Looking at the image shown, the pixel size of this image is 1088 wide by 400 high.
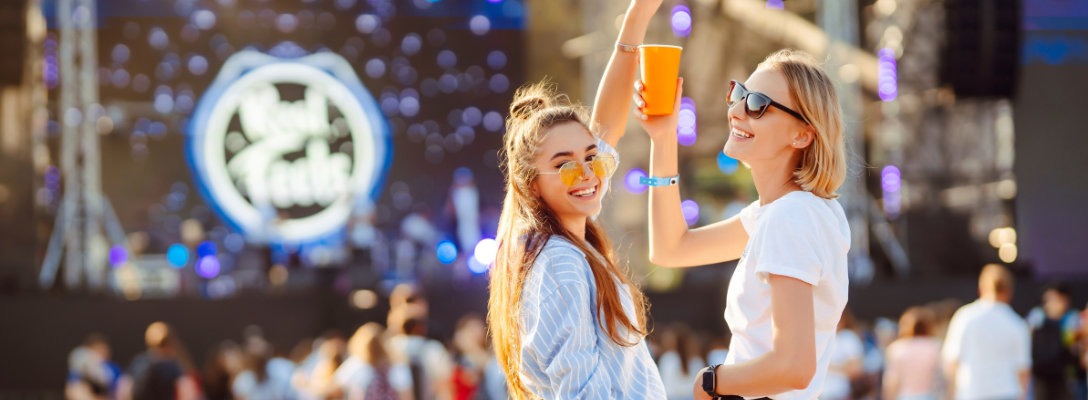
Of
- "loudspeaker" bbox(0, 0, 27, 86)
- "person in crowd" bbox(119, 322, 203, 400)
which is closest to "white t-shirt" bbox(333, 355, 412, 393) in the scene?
"person in crowd" bbox(119, 322, 203, 400)

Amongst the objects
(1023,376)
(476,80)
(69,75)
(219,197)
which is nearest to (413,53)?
(476,80)

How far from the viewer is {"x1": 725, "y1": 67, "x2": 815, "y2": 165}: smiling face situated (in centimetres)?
132

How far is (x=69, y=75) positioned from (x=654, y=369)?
391 inches

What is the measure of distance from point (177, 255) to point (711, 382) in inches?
403

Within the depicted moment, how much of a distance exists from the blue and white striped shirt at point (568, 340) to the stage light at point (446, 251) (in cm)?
868

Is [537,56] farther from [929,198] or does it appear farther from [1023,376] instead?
[1023,376]

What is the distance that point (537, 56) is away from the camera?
10805 mm

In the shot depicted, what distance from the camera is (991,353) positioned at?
4.21 m

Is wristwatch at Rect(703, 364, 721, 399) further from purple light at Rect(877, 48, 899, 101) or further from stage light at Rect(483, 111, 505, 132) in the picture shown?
stage light at Rect(483, 111, 505, 132)

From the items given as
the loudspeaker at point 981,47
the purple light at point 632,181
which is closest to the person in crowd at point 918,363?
the loudspeaker at point 981,47

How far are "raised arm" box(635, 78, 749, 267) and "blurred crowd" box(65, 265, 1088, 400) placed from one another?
268 cm

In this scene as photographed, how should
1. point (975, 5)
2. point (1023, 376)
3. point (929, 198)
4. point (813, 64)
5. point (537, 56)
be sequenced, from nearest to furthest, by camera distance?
point (813, 64) < point (1023, 376) < point (975, 5) < point (929, 198) < point (537, 56)

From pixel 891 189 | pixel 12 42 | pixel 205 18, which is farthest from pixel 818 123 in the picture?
pixel 205 18

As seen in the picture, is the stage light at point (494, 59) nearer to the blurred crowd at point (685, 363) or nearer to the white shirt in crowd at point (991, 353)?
the blurred crowd at point (685, 363)
